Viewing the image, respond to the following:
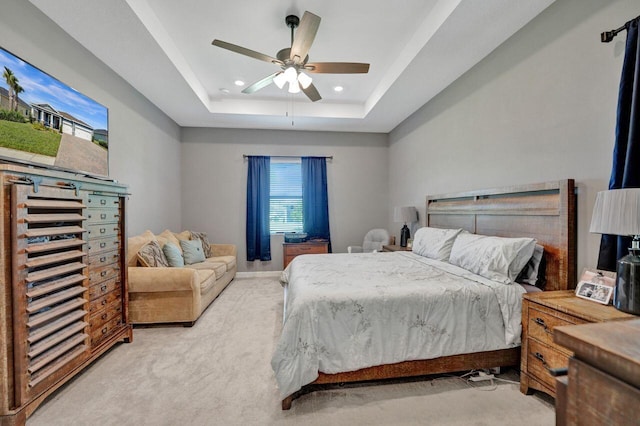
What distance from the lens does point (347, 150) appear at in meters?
5.55

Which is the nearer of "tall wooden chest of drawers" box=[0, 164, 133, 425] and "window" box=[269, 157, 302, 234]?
"tall wooden chest of drawers" box=[0, 164, 133, 425]

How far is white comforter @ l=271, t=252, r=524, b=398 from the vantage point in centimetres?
177

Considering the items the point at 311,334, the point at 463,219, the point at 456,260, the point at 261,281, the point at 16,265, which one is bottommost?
the point at 261,281

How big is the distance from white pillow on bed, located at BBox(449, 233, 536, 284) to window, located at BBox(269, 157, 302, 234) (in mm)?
3580

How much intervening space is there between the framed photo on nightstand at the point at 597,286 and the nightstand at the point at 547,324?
0.14 feet

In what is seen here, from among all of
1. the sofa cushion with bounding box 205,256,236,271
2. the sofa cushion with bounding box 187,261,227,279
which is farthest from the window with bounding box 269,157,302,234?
the sofa cushion with bounding box 187,261,227,279

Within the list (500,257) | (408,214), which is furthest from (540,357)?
(408,214)

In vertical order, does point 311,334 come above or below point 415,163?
below

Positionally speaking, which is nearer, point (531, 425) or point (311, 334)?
point (531, 425)

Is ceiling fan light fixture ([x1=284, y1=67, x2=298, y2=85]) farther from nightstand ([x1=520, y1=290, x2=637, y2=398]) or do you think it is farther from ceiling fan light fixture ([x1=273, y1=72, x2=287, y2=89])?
nightstand ([x1=520, y1=290, x2=637, y2=398])

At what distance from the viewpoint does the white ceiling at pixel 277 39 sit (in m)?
2.29

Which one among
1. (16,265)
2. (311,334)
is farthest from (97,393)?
(311,334)

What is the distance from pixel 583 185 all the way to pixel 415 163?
2.59 metres

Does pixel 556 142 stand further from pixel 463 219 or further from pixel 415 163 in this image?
pixel 415 163
